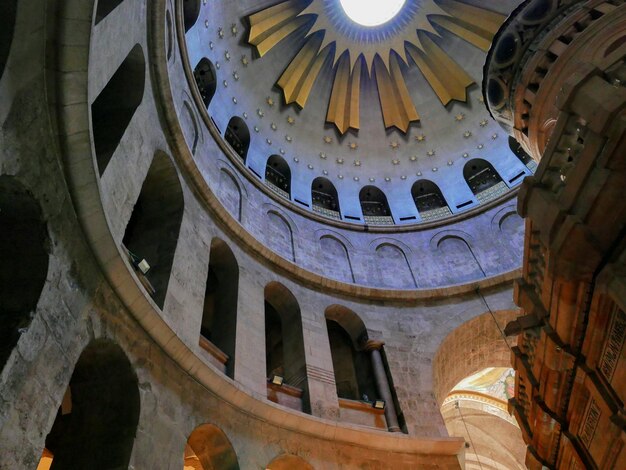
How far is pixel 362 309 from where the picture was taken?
45.1 ft

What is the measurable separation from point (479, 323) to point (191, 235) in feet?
28.9

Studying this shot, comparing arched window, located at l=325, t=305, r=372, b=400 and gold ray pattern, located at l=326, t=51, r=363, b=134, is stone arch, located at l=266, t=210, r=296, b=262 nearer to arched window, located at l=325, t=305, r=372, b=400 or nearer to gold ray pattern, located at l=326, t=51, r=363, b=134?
arched window, located at l=325, t=305, r=372, b=400

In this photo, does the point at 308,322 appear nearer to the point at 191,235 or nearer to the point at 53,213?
the point at 191,235

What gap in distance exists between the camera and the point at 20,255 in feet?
16.4

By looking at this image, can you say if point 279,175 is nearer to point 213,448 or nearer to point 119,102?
point 119,102

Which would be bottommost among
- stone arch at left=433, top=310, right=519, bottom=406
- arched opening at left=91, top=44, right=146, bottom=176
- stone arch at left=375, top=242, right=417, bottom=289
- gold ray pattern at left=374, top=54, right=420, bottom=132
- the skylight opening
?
stone arch at left=433, top=310, right=519, bottom=406

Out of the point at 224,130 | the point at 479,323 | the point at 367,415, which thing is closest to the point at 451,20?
the point at 224,130

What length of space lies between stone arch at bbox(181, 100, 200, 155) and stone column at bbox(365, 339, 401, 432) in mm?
6846

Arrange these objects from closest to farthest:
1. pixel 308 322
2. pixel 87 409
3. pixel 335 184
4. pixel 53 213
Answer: pixel 53 213, pixel 87 409, pixel 308 322, pixel 335 184

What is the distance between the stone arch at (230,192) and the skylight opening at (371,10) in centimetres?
1176

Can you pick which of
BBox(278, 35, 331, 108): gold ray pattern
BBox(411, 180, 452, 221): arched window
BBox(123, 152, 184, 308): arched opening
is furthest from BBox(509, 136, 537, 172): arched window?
BBox(123, 152, 184, 308): arched opening

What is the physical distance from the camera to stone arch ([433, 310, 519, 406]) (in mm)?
13461

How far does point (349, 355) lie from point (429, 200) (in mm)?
8330

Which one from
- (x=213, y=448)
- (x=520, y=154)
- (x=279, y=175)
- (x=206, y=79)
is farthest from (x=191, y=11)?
(x=520, y=154)
